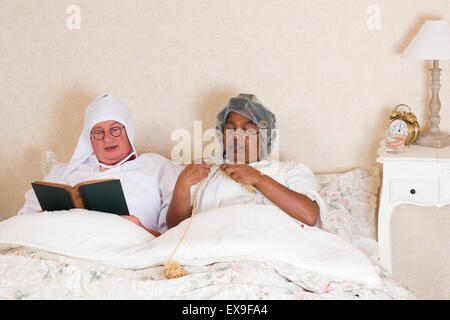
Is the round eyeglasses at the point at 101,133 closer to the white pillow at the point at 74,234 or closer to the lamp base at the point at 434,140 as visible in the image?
the white pillow at the point at 74,234

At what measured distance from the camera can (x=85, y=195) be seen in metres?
1.94

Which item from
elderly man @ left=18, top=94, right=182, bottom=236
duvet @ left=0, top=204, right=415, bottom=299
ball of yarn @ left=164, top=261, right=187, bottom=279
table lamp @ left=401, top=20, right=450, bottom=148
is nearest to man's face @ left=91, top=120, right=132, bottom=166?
elderly man @ left=18, top=94, right=182, bottom=236

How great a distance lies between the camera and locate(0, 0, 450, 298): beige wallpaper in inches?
92.8

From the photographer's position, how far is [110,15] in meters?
2.52

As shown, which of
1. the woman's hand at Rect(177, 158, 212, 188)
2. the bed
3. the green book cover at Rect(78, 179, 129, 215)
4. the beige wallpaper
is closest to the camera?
the bed

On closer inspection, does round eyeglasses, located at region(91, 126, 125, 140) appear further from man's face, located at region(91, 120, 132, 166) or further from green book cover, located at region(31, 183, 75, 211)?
green book cover, located at region(31, 183, 75, 211)

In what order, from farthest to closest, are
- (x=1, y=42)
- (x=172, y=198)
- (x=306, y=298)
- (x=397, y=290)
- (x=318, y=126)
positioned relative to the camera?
(x=1, y=42), (x=318, y=126), (x=172, y=198), (x=397, y=290), (x=306, y=298)

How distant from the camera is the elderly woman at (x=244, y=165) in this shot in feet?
6.66

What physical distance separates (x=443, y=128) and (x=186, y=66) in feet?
3.96

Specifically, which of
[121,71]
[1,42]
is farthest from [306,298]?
[1,42]

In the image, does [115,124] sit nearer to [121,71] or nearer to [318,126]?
[121,71]

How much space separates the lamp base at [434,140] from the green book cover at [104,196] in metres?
1.27

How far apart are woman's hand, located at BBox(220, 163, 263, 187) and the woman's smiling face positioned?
0.45 feet

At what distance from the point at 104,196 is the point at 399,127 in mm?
1247
